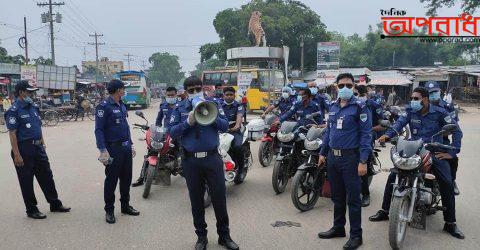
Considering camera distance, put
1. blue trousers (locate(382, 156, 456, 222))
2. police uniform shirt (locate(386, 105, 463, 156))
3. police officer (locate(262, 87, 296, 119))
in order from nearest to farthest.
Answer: blue trousers (locate(382, 156, 456, 222))
police uniform shirt (locate(386, 105, 463, 156))
police officer (locate(262, 87, 296, 119))

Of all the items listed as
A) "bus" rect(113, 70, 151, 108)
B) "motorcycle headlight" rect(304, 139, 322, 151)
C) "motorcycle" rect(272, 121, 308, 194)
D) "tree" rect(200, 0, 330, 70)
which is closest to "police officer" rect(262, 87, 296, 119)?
"motorcycle" rect(272, 121, 308, 194)

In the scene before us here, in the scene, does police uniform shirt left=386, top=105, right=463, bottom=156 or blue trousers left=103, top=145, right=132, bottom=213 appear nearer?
police uniform shirt left=386, top=105, right=463, bottom=156

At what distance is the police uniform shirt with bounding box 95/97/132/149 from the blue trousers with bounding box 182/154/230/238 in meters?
1.38

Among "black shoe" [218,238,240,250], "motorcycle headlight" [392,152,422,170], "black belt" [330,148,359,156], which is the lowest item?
"black shoe" [218,238,240,250]

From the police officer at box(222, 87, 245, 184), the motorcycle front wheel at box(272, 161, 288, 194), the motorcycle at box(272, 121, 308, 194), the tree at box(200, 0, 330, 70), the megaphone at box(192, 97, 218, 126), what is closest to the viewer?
the megaphone at box(192, 97, 218, 126)

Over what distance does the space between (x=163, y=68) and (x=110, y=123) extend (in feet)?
349

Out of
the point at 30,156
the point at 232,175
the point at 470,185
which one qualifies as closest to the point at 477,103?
the point at 470,185

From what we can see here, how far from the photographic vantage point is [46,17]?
3288cm

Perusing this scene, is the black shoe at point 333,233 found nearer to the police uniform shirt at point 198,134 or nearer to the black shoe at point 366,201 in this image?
the black shoe at point 366,201

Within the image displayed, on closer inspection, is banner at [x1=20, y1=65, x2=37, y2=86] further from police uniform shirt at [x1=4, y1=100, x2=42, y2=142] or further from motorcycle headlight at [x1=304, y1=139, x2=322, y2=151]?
motorcycle headlight at [x1=304, y1=139, x2=322, y2=151]

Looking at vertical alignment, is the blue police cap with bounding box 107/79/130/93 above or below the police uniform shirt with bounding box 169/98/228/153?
above

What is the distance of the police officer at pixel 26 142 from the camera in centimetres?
505

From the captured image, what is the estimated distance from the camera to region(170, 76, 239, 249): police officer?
396 cm

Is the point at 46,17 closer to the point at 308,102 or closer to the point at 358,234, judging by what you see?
the point at 308,102
